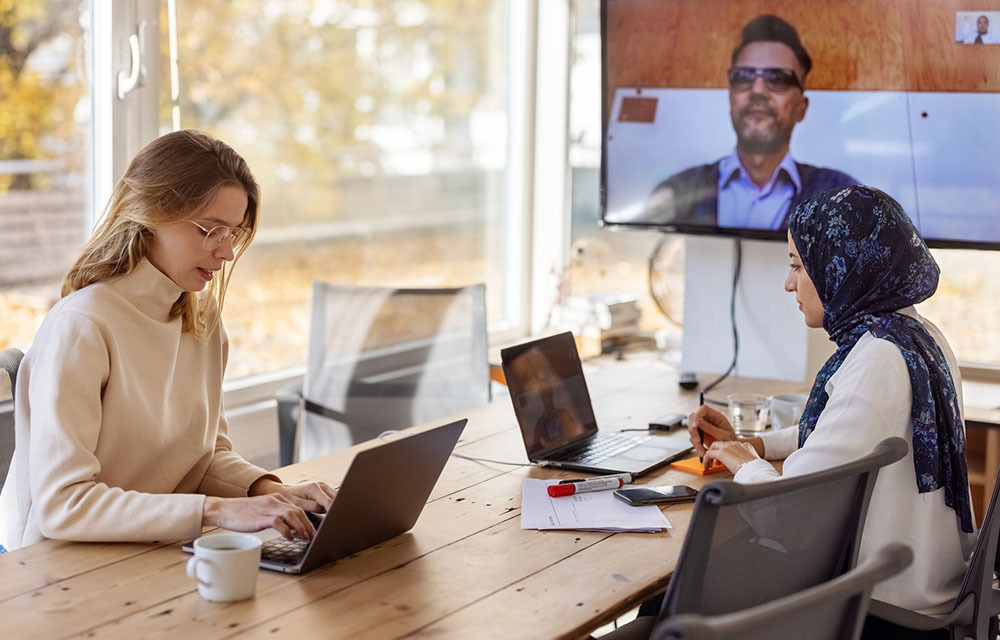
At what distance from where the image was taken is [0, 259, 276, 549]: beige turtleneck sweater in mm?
1725

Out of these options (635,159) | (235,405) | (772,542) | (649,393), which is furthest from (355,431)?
(772,542)

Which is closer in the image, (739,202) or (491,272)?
(739,202)

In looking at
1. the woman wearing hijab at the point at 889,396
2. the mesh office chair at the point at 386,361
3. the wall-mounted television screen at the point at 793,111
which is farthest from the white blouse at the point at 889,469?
the mesh office chair at the point at 386,361

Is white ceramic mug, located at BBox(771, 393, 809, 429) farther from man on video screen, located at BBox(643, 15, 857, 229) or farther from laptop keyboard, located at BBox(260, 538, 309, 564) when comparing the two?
laptop keyboard, located at BBox(260, 538, 309, 564)

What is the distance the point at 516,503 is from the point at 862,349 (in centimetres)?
65

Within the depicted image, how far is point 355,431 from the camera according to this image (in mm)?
3256

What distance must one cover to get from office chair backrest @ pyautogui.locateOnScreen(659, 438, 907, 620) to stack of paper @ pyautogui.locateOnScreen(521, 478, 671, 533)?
13.0 inches

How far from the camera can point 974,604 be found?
73.9 inches

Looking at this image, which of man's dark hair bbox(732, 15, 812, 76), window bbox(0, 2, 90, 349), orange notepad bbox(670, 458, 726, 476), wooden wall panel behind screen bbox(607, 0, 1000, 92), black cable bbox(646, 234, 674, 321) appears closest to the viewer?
orange notepad bbox(670, 458, 726, 476)

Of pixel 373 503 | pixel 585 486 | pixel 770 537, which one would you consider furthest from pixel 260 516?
pixel 770 537

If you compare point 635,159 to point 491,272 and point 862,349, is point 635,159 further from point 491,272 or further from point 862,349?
point 862,349

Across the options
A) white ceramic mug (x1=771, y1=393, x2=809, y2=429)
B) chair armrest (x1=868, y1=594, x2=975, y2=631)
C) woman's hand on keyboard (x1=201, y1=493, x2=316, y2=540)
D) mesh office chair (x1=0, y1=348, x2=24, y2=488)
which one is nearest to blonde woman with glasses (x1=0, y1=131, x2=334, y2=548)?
woman's hand on keyboard (x1=201, y1=493, x2=316, y2=540)

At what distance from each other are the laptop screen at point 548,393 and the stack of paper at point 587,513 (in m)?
0.25

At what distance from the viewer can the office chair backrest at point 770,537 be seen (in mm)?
1386
